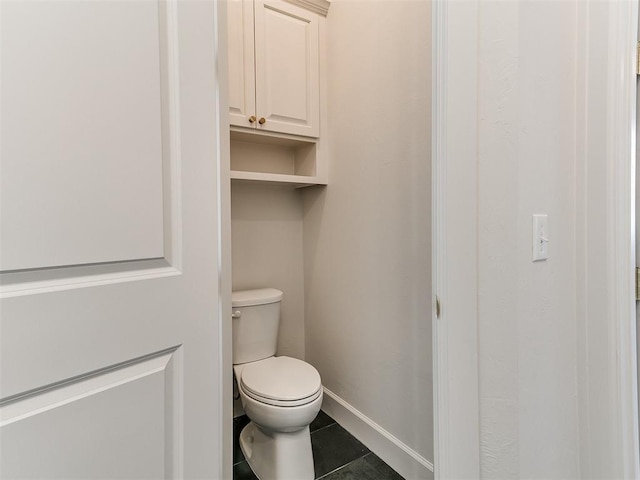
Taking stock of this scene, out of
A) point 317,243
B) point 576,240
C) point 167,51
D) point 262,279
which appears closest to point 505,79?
point 576,240

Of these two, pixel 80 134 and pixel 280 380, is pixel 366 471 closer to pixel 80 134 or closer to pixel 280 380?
pixel 280 380

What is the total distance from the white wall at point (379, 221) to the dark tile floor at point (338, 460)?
0.56 ft

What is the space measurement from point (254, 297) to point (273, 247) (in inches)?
15.1

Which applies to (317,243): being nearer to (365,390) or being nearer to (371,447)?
(365,390)

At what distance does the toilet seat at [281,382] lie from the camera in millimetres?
1354

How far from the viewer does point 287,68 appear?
1.76 meters

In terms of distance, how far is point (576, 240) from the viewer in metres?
0.99

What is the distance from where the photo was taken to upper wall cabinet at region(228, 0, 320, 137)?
163cm

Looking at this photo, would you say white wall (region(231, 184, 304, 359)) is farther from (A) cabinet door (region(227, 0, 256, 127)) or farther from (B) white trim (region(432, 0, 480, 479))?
(B) white trim (region(432, 0, 480, 479))

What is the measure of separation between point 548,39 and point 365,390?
1.58 metres

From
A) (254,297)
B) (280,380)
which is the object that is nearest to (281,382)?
(280,380)

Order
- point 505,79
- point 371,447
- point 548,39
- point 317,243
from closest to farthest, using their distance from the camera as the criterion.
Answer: point 505,79, point 548,39, point 371,447, point 317,243

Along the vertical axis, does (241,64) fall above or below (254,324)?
above

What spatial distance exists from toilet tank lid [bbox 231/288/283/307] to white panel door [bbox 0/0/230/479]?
1017 millimetres
